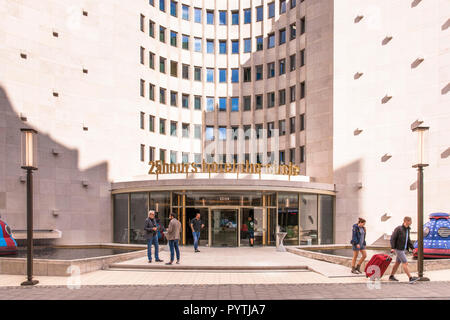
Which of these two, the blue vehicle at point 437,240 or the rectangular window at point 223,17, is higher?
the rectangular window at point 223,17

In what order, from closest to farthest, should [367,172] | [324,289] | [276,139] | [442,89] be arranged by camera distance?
[324,289] → [442,89] → [367,172] → [276,139]

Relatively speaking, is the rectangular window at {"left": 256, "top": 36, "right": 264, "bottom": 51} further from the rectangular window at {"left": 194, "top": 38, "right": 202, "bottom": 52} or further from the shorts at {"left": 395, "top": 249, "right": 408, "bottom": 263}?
the shorts at {"left": 395, "top": 249, "right": 408, "bottom": 263}

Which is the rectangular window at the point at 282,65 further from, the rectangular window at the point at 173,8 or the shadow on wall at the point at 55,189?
the shadow on wall at the point at 55,189

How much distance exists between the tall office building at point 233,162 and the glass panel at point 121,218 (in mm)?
110

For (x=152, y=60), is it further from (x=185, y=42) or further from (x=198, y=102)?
(x=198, y=102)

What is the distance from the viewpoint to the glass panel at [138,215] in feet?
78.9

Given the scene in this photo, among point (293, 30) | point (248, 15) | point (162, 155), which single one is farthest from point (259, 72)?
point (162, 155)

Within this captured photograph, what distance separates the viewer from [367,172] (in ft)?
80.6

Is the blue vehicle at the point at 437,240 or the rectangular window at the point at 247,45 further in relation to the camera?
the rectangular window at the point at 247,45

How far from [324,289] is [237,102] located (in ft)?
87.3

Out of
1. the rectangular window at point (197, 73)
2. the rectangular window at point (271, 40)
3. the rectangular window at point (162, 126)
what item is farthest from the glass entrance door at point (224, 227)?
the rectangular window at point (271, 40)

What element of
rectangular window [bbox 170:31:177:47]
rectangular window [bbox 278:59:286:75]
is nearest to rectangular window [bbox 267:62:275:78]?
rectangular window [bbox 278:59:286:75]
